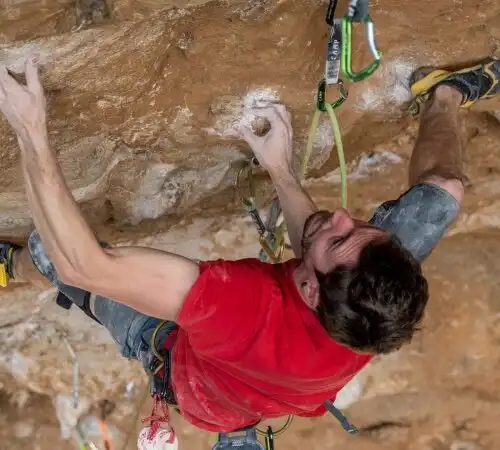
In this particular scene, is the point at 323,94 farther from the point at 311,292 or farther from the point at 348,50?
the point at 311,292

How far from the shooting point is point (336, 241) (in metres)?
1.67

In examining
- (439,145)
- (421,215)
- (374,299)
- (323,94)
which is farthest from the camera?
(439,145)

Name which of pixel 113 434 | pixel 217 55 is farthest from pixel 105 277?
pixel 113 434

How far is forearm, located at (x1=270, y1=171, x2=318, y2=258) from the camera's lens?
6.98 ft

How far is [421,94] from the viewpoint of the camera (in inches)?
89.4

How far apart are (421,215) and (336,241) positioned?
17.8 inches

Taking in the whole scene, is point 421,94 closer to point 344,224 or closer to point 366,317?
point 344,224

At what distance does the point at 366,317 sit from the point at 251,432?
2.81 feet

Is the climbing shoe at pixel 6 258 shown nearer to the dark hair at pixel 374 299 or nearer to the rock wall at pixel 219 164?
the rock wall at pixel 219 164

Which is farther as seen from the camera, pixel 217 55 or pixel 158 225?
pixel 158 225

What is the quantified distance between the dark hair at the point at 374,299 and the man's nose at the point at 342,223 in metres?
0.08

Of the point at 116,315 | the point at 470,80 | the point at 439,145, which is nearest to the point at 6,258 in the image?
the point at 116,315

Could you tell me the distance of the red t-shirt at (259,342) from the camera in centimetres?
161

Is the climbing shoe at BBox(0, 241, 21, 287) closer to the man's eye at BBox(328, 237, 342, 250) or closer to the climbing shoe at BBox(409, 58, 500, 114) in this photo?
the man's eye at BBox(328, 237, 342, 250)
